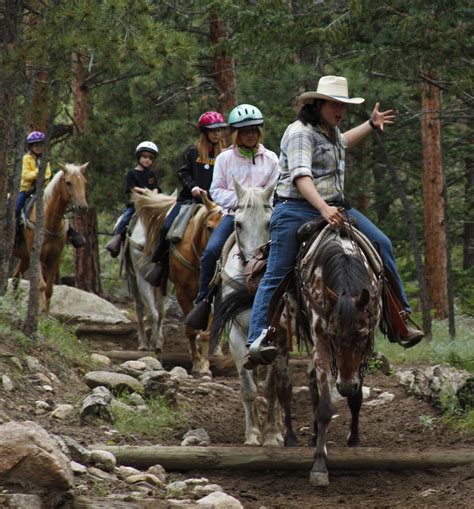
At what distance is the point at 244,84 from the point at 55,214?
17.4 feet

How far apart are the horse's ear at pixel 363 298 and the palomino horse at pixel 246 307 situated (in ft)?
5.51

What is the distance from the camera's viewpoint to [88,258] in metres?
24.2

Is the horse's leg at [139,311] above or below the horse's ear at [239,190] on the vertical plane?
below

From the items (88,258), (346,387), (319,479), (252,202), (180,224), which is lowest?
(319,479)

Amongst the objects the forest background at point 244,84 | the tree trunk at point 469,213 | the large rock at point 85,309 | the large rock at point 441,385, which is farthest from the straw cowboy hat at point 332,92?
the tree trunk at point 469,213

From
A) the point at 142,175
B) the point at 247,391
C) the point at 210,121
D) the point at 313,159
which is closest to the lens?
the point at 313,159

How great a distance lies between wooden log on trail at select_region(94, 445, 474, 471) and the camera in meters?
7.84

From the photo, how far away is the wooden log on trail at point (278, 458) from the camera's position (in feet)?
25.7

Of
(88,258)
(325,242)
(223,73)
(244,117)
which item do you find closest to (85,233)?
(88,258)

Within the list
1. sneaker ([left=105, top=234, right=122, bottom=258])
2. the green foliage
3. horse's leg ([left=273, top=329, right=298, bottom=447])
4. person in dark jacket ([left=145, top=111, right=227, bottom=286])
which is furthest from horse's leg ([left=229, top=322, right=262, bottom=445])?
sneaker ([left=105, top=234, right=122, bottom=258])

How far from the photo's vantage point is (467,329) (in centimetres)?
2023

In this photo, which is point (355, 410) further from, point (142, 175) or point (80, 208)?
point (142, 175)

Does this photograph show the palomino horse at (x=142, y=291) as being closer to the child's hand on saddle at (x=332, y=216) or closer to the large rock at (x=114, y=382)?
the large rock at (x=114, y=382)

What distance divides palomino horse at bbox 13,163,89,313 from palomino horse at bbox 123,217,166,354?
89 cm
